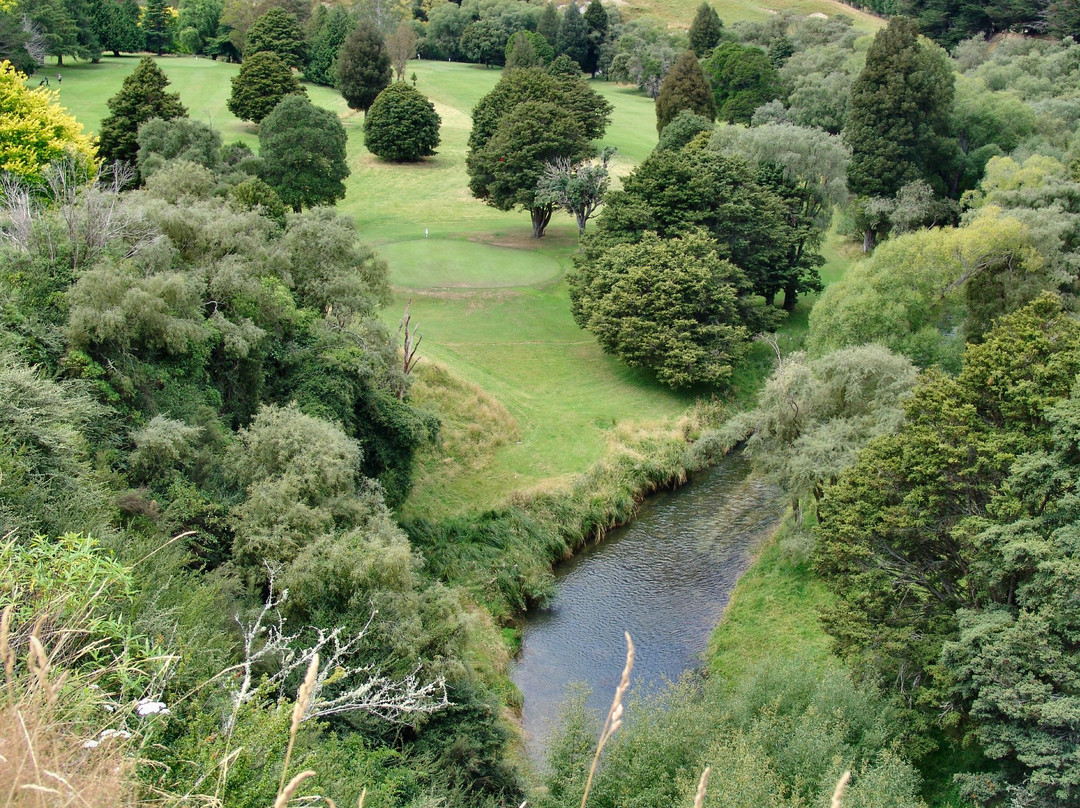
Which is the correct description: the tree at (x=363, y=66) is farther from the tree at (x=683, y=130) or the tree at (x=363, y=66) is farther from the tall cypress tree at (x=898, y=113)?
the tall cypress tree at (x=898, y=113)

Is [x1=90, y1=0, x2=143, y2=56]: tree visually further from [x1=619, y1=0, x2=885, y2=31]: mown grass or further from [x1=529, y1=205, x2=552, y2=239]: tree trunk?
[x1=619, y1=0, x2=885, y2=31]: mown grass

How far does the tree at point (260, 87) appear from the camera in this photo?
66.5m

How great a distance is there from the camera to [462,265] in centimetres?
5206

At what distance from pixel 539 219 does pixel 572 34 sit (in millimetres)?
54611

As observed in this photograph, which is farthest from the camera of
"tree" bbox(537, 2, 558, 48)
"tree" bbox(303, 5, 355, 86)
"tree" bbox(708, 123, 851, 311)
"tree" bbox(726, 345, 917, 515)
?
"tree" bbox(537, 2, 558, 48)

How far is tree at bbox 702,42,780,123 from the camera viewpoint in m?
75.8

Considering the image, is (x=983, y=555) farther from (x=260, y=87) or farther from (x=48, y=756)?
(x=260, y=87)

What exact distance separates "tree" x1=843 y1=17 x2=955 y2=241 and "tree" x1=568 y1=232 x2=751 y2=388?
1779cm

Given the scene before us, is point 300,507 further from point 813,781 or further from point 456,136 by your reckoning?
point 456,136

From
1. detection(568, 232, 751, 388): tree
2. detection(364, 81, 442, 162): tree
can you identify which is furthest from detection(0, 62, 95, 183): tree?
detection(364, 81, 442, 162): tree

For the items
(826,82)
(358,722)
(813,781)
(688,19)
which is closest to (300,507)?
(358,722)

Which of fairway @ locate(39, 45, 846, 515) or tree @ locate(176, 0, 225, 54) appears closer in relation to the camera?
fairway @ locate(39, 45, 846, 515)

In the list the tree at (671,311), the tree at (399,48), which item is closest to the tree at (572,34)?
the tree at (399,48)

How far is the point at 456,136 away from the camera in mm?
80188
